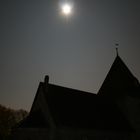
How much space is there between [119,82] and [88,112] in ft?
26.7

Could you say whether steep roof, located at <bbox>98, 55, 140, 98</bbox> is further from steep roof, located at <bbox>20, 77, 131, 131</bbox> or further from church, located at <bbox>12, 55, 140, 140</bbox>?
steep roof, located at <bbox>20, 77, 131, 131</bbox>

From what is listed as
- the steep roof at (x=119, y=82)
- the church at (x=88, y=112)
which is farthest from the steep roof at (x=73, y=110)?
the steep roof at (x=119, y=82)

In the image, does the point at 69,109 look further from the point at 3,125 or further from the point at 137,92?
the point at 3,125

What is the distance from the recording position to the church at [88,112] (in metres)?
18.1

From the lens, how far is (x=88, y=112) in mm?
21688

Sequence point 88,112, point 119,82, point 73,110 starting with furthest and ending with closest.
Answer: point 119,82 → point 88,112 → point 73,110

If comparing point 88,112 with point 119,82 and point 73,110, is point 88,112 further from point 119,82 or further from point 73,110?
point 119,82

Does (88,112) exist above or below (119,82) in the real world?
below

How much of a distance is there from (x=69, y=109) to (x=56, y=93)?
258 centimetres

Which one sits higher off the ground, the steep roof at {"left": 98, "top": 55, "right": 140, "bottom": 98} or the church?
the steep roof at {"left": 98, "top": 55, "right": 140, "bottom": 98}

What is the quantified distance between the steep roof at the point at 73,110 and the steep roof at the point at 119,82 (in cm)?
256

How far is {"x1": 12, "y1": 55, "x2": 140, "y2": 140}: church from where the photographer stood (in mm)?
18141

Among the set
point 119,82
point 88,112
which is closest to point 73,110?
point 88,112

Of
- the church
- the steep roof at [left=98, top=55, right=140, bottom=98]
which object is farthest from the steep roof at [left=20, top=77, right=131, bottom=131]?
the steep roof at [left=98, top=55, right=140, bottom=98]
